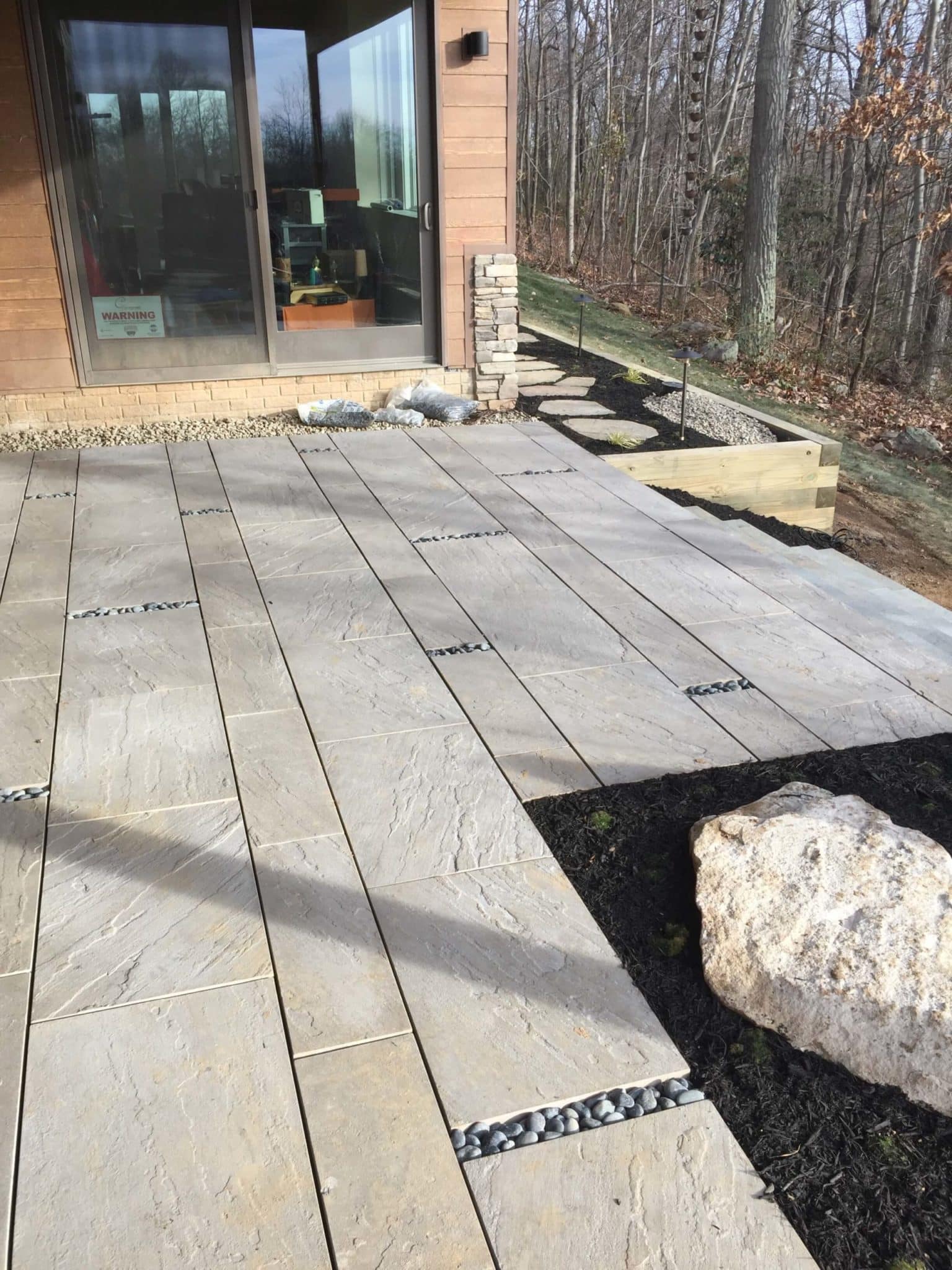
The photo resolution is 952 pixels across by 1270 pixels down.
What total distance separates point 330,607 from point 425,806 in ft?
4.60

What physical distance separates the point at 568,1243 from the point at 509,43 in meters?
6.41

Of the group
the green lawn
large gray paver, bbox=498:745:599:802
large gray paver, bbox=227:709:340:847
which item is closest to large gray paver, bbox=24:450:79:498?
large gray paver, bbox=227:709:340:847

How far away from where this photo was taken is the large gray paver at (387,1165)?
148 cm

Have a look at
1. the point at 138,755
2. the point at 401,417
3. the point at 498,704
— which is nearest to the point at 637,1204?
the point at 498,704

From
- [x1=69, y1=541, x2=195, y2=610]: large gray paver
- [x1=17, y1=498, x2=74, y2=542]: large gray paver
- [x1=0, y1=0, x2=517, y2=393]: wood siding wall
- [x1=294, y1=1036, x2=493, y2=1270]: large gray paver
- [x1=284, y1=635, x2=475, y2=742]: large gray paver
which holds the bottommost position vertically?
[x1=294, y1=1036, x2=493, y2=1270]: large gray paver

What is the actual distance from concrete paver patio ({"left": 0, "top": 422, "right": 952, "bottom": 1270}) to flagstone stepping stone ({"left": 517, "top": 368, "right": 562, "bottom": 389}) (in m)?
2.87

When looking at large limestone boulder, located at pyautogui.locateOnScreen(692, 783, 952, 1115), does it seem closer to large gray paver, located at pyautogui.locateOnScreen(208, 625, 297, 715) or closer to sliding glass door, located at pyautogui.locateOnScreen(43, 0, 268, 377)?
large gray paver, located at pyautogui.locateOnScreen(208, 625, 297, 715)

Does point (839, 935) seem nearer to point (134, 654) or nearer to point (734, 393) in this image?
point (134, 654)

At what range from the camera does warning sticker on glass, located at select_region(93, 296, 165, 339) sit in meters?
6.09

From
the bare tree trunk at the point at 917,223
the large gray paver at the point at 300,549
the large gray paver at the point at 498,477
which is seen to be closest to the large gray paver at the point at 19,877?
the large gray paver at the point at 300,549

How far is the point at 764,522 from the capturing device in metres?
5.41

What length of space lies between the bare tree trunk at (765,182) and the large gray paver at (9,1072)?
9.27 m

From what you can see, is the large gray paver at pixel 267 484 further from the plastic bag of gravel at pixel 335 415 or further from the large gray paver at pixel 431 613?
the large gray paver at pixel 431 613

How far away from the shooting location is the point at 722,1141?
1.65m
